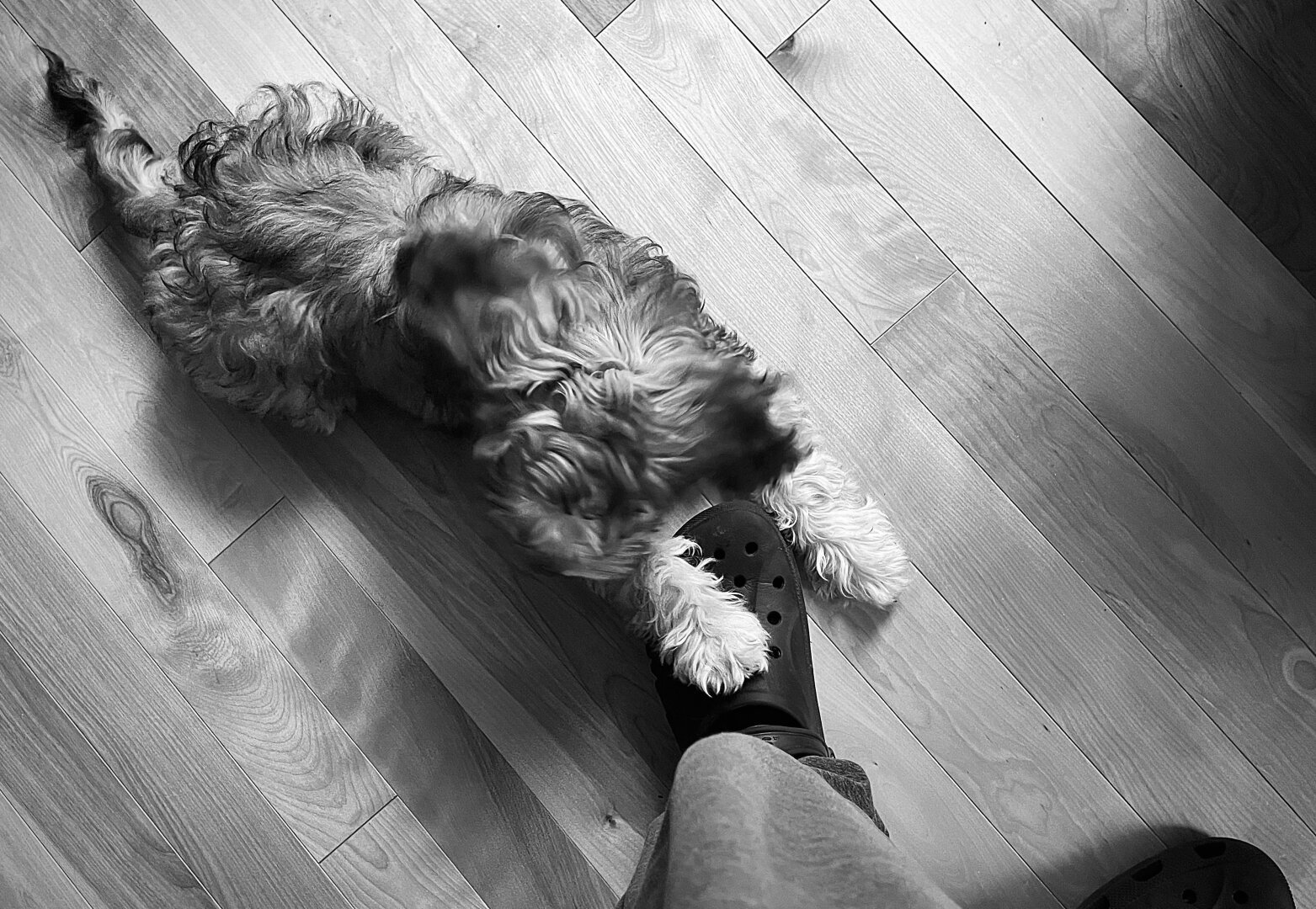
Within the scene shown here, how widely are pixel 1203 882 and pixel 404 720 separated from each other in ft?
4.74

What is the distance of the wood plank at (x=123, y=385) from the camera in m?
1.81

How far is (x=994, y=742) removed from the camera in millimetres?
1680

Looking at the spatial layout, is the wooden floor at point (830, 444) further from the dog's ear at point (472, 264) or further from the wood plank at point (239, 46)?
the dog's ear at point (472, 264)

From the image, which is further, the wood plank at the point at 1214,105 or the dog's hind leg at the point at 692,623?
the wood plank at the point at 1214,105

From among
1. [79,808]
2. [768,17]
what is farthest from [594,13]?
[79,808]

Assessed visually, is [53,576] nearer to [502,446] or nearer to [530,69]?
[502,446]

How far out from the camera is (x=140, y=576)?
1809 millimetres

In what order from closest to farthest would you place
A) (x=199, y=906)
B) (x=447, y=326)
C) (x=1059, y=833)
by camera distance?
1. (x=447, y=326)
2. (x=1059, y=833)
3. (x=199, y=906)

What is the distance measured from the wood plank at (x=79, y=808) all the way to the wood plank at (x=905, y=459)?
57.1 inches

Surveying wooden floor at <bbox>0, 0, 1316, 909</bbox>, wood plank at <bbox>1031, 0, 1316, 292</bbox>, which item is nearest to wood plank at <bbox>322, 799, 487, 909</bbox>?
wooden floor at <bbox>0, 0, 1316, 909</bbox>

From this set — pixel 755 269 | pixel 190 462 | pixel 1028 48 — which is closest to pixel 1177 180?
pixel 1028 48

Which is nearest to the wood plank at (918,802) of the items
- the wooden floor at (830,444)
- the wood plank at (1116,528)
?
the wooden floor at (830,444)

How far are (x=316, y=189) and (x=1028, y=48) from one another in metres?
1.31

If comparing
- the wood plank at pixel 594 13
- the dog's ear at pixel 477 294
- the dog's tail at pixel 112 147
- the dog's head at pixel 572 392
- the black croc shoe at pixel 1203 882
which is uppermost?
the dog's tail at pixel 112 147
